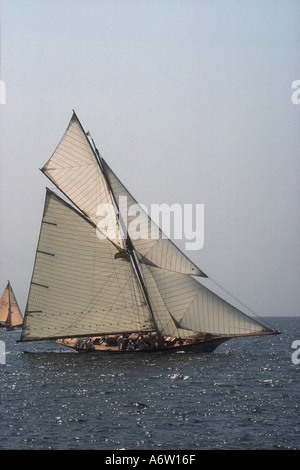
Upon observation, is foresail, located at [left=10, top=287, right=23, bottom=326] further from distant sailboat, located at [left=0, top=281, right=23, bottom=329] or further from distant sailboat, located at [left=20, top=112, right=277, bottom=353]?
distant sailboat, located at [left=20, top=112, right=277, bottom=353]

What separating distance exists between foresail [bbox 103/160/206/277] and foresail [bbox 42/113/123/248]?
151cm

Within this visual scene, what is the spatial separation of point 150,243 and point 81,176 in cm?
819

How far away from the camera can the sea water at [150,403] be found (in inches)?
1169

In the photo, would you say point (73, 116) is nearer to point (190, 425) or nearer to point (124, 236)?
point (124, 236)

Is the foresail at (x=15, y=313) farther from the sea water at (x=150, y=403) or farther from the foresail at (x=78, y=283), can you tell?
the foresail at (x=78, y=283)

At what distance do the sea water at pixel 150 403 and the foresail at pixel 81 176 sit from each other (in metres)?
12.1

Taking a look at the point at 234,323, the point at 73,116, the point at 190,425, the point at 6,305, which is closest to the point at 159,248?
the point at 234,323

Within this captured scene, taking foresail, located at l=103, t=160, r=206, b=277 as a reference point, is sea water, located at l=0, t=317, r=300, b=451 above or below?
below

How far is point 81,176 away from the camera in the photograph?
57.6 metres

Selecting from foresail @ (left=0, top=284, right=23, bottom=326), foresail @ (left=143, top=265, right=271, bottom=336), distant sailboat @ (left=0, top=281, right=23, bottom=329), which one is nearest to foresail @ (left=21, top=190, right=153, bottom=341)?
foresail @ (left=143, top=265, right=271, bottom=336)

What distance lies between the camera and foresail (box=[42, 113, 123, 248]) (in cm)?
5734

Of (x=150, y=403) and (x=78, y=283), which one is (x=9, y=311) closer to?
(x=78, y=283)

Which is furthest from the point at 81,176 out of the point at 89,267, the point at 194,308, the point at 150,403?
the point at 150,403

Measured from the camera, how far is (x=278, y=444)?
2883 cm
